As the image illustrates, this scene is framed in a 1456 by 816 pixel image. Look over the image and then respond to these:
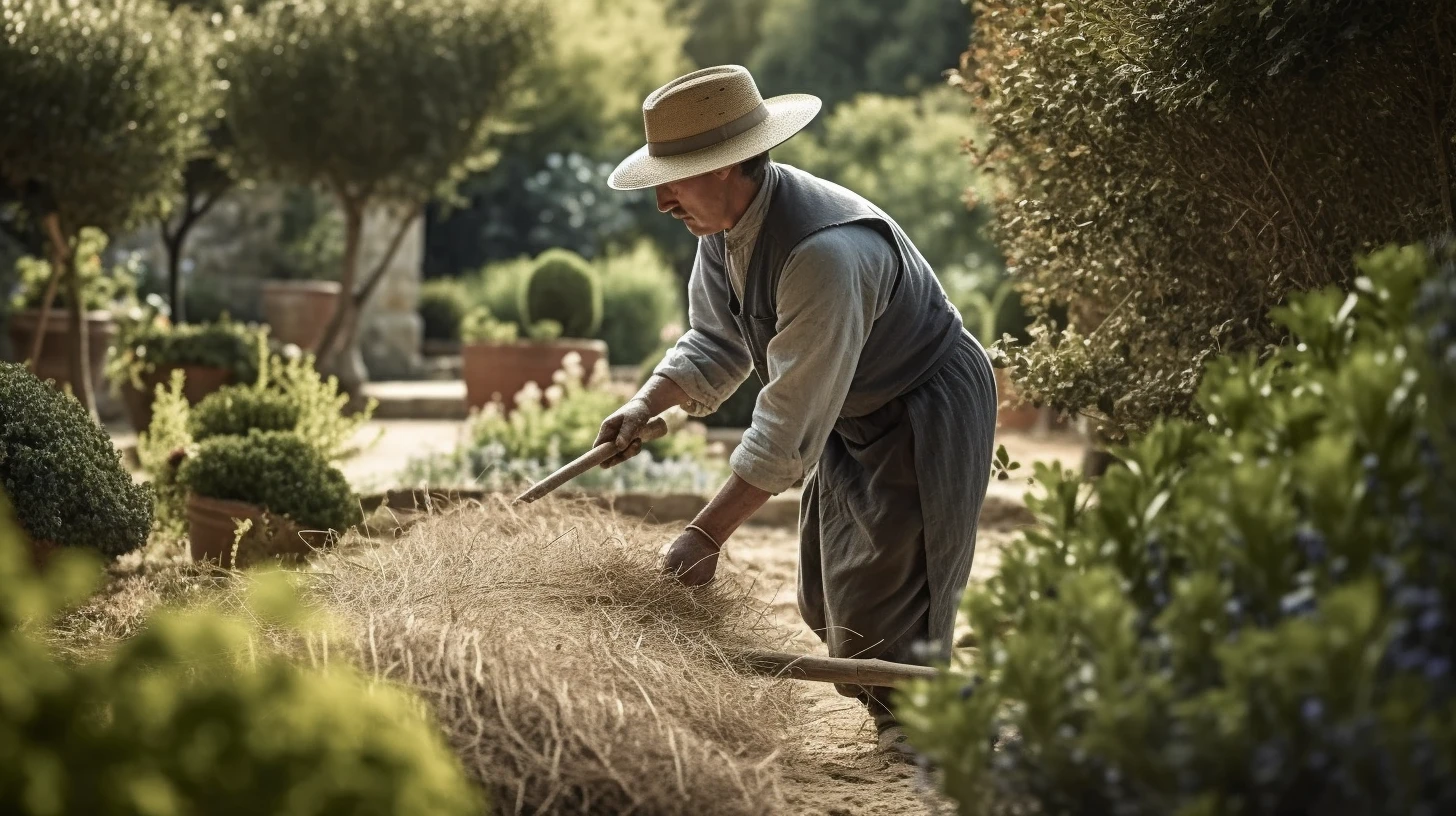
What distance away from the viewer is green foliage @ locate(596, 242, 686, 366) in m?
16.8

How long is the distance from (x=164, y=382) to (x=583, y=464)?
7.20 meters

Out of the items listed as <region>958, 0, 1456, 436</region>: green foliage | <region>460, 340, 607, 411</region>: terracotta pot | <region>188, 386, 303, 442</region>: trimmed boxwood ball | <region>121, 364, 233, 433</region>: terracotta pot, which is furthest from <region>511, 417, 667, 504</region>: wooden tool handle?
<region>460, 340, 607, 411</region>: terracotta pot

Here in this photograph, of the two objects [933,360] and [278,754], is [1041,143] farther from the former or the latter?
[278,754]

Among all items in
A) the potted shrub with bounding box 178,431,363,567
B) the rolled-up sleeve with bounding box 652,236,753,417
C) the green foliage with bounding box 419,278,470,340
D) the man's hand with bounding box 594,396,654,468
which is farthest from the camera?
the green foliage with bounding box 419,278,470,340

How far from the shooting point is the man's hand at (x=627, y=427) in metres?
3.56

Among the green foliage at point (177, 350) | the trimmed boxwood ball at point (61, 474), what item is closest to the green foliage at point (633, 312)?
the green foliage at point (177, 350)

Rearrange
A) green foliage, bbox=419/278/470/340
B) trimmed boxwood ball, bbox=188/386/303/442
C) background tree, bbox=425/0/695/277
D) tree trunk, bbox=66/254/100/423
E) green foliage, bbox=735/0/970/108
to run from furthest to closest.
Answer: green foliage, bbox=735/0/970/108, background tree, bbox=425/0/695/277, green foliage, bbox=419/278/470/340, tree trunk, bbox=66/254/100/423, trimmed boxwood ball, bbox=188/386/303/442

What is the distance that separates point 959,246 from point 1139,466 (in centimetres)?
1879

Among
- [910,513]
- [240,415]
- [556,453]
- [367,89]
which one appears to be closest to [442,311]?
[367,89]

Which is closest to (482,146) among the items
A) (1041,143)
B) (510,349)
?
(510,349)

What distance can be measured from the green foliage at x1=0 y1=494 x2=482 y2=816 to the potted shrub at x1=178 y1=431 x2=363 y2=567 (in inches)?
142

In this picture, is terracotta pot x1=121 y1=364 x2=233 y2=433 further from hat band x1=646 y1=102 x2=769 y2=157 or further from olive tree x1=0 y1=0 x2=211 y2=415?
hat band x1=646 y1=102 x2=769 y2=157

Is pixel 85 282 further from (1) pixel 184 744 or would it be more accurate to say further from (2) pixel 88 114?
(1) pixel 184 744

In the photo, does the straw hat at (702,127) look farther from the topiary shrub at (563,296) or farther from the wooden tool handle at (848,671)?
the topiary shrub at (563,296)
